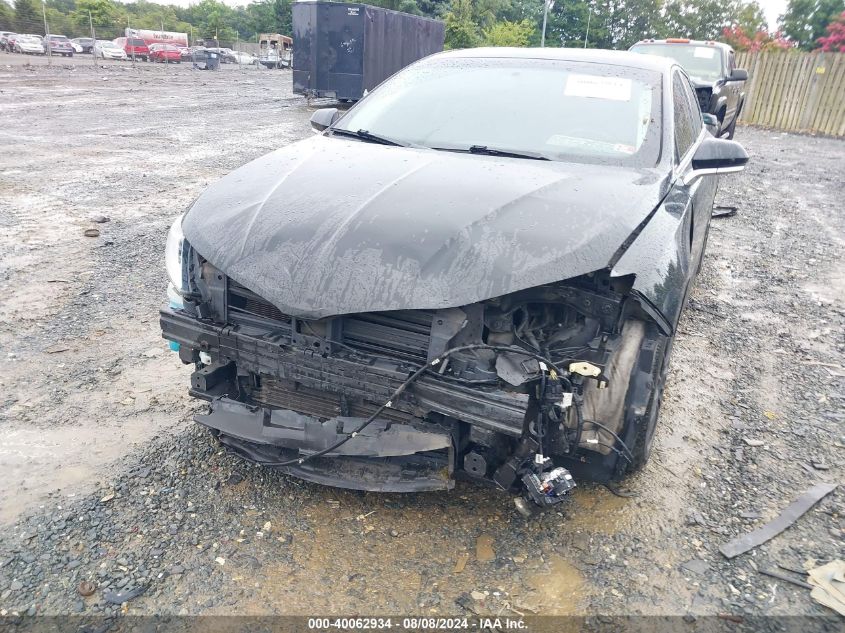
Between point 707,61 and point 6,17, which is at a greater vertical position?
point 6,17

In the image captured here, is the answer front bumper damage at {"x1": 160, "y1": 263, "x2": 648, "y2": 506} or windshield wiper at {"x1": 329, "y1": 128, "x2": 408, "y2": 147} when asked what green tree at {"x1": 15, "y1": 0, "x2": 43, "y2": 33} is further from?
front bumper damage at {"x1": 160, "y1": 263, "x2": 648, "y2": 506}

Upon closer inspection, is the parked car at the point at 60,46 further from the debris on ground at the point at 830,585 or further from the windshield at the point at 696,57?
the debris on ground at the point at 830,585

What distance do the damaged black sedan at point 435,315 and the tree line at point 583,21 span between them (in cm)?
2670

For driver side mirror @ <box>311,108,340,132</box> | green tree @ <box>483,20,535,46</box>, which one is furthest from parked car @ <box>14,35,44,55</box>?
driver side mirror @ <box>311,108,340,132</box>

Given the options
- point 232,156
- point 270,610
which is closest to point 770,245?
point 270,610

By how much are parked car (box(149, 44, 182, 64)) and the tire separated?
38.9 meters

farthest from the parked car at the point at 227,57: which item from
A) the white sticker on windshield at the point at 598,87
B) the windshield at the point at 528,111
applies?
the white sticker on windshield at the point at 598,87

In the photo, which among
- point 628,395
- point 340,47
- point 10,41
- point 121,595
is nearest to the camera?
point 121,595

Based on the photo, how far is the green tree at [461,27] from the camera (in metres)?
27.6

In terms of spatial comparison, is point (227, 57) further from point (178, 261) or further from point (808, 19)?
→ point (178, 261)

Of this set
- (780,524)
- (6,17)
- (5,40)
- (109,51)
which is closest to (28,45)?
(5,40)

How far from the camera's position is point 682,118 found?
3768 millimetres

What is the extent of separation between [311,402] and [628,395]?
51.3 inches

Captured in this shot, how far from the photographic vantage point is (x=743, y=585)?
7.82 ft
